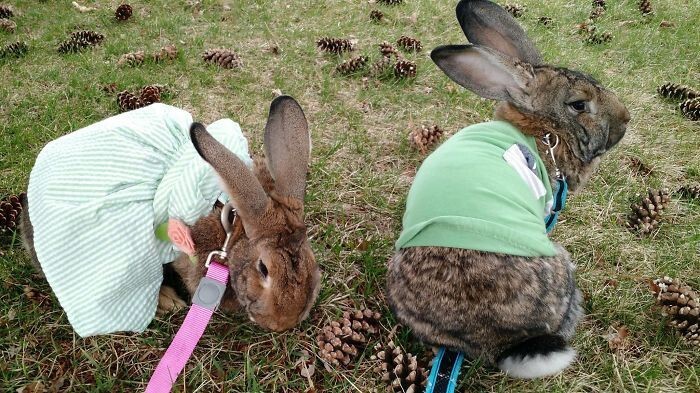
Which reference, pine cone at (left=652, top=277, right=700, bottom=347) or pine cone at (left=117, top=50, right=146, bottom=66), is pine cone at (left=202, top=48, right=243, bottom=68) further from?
pine cone at (left=652, top=277, right=700, bottom=347)

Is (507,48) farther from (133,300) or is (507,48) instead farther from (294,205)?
(133,300)

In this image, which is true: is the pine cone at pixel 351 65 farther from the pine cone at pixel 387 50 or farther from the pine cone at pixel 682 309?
the pine cone at pixel 682 309

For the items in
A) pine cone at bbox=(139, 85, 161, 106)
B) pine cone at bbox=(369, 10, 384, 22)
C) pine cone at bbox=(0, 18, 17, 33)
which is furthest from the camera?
pine cone at bbox=(369, 10, 384, 22)

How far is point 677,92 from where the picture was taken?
4949 millimetres

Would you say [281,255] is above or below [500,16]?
below

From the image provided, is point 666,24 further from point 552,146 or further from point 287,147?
point 287,147

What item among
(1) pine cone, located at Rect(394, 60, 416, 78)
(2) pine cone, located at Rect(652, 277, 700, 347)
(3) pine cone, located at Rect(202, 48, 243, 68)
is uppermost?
(3) pine cone, located at Rect(202, 48, 243, 68)

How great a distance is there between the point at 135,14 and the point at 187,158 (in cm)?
374

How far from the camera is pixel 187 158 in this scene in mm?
2752

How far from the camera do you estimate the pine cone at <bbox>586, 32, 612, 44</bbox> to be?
600 cm

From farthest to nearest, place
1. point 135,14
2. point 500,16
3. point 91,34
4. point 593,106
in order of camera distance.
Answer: point 135,14, point 91,34, point 500,16, point 593,106

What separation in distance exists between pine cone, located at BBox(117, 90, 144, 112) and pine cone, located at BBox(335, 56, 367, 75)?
1.70m

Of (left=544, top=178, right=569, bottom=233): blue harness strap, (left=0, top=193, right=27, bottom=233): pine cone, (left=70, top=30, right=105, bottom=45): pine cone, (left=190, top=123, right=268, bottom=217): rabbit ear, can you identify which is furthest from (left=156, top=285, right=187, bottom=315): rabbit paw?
(left=70, top=30, right=105, bottom=45): pine cone

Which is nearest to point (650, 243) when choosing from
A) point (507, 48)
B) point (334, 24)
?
point (507, 48)
